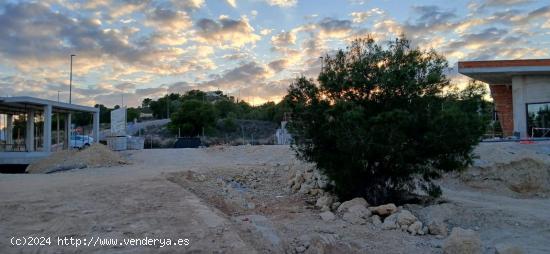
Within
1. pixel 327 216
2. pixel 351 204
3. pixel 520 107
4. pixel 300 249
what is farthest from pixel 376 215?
pixel 520 107

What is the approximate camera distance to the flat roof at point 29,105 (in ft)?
93.3

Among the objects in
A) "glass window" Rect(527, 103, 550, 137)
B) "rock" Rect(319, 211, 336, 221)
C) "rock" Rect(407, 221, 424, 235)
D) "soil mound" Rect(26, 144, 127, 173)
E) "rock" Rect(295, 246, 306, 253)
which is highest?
"glass window" Rect(527, 103, 550, 137)

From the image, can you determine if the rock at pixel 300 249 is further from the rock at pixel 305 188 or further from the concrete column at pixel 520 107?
the concrete column at pixel 520 107

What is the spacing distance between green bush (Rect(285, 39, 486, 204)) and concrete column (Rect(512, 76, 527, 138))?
16.1 metres

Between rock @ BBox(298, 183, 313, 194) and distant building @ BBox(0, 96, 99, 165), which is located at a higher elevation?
distant building @ BBox(0, 96, 99, 165)

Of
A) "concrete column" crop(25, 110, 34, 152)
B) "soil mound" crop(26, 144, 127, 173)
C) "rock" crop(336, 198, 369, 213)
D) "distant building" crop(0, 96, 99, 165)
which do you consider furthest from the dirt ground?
"concrete column" crop(25, 110, 34, 152)

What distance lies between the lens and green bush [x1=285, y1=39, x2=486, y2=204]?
11969 mm

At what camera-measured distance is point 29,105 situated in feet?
104

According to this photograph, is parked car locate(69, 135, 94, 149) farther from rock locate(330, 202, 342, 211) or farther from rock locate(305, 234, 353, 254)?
rock locate(305, 234, 353, 254)

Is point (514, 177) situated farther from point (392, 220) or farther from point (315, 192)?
point (392, 220)

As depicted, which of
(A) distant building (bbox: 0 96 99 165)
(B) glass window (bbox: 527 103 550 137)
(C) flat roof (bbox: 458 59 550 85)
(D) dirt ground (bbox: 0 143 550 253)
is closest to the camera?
(D) dirt ground (bbox: 0 143 550 253)

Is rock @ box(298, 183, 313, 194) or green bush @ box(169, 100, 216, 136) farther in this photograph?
green bush @ box(169, 100, 216, 136)

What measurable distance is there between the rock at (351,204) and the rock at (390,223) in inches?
43.8

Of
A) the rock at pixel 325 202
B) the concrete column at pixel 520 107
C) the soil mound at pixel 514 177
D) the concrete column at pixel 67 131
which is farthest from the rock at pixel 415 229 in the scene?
the concrete column at pixel 67 131
